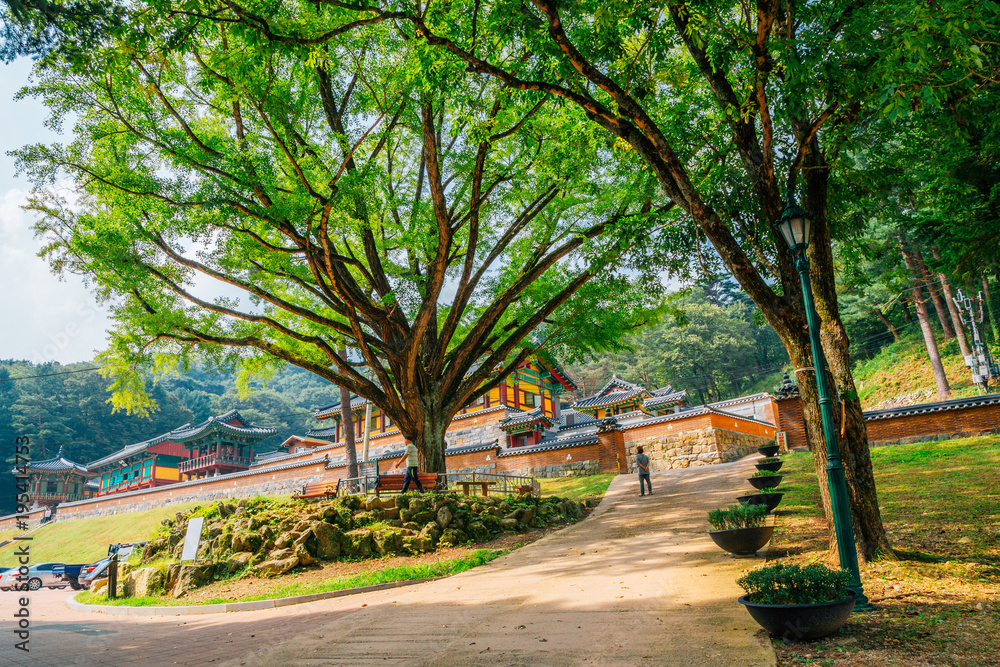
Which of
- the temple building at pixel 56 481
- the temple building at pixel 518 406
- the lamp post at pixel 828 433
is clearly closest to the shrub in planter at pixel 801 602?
the lamp post at pixel 828 433

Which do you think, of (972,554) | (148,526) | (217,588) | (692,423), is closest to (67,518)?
(148,526)

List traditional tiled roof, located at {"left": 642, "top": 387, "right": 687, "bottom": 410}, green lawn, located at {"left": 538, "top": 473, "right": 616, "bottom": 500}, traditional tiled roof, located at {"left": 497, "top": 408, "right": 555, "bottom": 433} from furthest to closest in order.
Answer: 1. traditional tiled roof, located at {"left": 642, "top": 387, "right": 687, "bottom": 410}
2. traditional tiled roof, located at {"left": 497, "top": 408, "right": 555, "bottom": 433}
3. green lawn, located at {"left": 538, "top": 473, "right": 616, "bottom": 500}

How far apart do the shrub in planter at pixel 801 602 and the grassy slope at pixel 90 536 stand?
27.3 metres

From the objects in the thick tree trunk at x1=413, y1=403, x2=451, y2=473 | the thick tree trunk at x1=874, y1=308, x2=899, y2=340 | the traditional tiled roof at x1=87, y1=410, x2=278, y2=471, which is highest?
the thick tree trunk at x1=874, y1=308, x2=899, y2=340

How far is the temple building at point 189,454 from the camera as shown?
1652 inches

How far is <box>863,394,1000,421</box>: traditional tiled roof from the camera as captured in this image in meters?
15.1

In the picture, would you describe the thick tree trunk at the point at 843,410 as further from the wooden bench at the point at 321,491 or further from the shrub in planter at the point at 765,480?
the wooden bench at the point at 321,491

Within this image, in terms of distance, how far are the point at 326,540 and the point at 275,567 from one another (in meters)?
1.04

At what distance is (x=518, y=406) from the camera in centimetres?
3359

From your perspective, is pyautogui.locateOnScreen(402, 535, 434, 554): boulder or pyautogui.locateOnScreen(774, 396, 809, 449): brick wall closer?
pyautogui.locateOnScreen(402, 535, 434, 554): boulder

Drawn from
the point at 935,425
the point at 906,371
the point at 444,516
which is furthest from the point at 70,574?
the point at 906,371

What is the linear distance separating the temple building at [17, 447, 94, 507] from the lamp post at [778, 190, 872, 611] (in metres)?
54.3

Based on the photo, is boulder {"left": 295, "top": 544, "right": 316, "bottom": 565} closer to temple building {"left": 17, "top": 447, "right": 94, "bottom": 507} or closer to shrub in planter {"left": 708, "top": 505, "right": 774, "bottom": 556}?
shrub in planter {"left": 708, "top": 505, "right": 774, "bottom": 556}

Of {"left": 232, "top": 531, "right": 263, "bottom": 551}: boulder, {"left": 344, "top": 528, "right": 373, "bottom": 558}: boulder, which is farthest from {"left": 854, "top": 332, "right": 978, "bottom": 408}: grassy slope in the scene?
{"left": 232, "top": 531, "right": 263, "bottom": 551}: boulder
